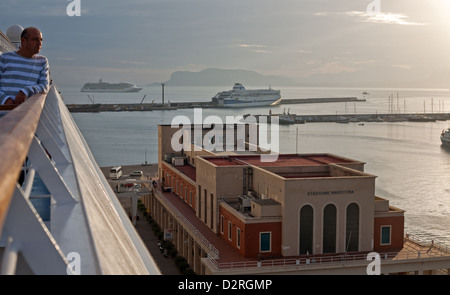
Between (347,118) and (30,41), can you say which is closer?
(30,41)

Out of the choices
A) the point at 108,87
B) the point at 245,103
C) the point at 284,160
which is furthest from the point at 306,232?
the point at 108,87

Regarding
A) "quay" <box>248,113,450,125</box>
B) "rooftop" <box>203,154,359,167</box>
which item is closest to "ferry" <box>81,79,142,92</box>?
"quay" <box>248,113,450,125</box>

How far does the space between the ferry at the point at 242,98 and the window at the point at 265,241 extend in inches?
2858

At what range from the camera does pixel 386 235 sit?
11000 mm

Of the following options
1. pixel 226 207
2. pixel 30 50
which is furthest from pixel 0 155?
pixel 226 207

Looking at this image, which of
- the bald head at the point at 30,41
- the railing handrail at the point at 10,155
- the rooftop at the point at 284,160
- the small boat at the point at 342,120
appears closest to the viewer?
the railing handrail at the point at 10,155

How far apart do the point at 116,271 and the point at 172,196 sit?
15.6 meters

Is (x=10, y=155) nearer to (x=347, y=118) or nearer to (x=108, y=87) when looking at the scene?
(x=347, y=118)

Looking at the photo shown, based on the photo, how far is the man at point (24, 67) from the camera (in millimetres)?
2387

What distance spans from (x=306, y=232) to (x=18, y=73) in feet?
27.9

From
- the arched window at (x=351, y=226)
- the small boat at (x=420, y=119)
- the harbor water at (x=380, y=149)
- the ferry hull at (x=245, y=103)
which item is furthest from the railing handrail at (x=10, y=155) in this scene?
the ferry hull at (x=245, y=103)

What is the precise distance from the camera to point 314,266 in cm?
971

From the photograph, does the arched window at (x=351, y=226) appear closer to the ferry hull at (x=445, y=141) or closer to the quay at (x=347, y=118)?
the ferry hull at (x=445, y=141)

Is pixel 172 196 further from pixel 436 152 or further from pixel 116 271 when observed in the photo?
pixel 436 152
